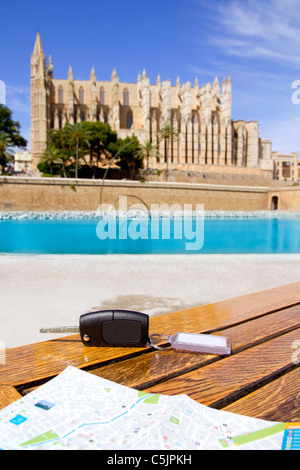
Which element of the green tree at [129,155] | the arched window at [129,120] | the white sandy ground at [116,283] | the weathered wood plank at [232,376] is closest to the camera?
the weathered wood plank at [232,376]

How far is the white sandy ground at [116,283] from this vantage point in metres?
4.05

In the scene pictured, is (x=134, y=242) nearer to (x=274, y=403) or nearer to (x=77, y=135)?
(x=274, y=403)

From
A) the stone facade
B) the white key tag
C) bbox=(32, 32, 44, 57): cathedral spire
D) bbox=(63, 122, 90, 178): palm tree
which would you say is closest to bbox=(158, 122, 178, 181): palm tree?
the stone facade

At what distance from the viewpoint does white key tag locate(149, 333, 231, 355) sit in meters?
1.27

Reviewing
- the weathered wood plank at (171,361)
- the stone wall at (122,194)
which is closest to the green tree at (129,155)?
the stone wall at (122,194)

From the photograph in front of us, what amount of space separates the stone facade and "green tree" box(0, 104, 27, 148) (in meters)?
1.62

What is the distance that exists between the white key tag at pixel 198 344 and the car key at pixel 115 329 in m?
→ 0.08

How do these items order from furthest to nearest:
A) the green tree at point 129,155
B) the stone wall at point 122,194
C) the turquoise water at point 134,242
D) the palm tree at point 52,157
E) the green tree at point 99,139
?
the green tree at point 129,155, the green tree at point 99,139, the palm tree at point 52,157, the stone wall at point 122,194, the turquoise water at point 134,242

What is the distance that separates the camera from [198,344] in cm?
129

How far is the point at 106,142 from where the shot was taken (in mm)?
39312

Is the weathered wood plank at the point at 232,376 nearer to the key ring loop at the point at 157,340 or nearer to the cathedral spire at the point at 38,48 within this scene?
the key ring loop at the point at 157,340

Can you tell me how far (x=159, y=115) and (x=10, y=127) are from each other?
20.6m

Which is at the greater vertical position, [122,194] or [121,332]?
[122,194]

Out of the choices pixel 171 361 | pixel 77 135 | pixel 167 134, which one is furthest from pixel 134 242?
pixel 167 134
